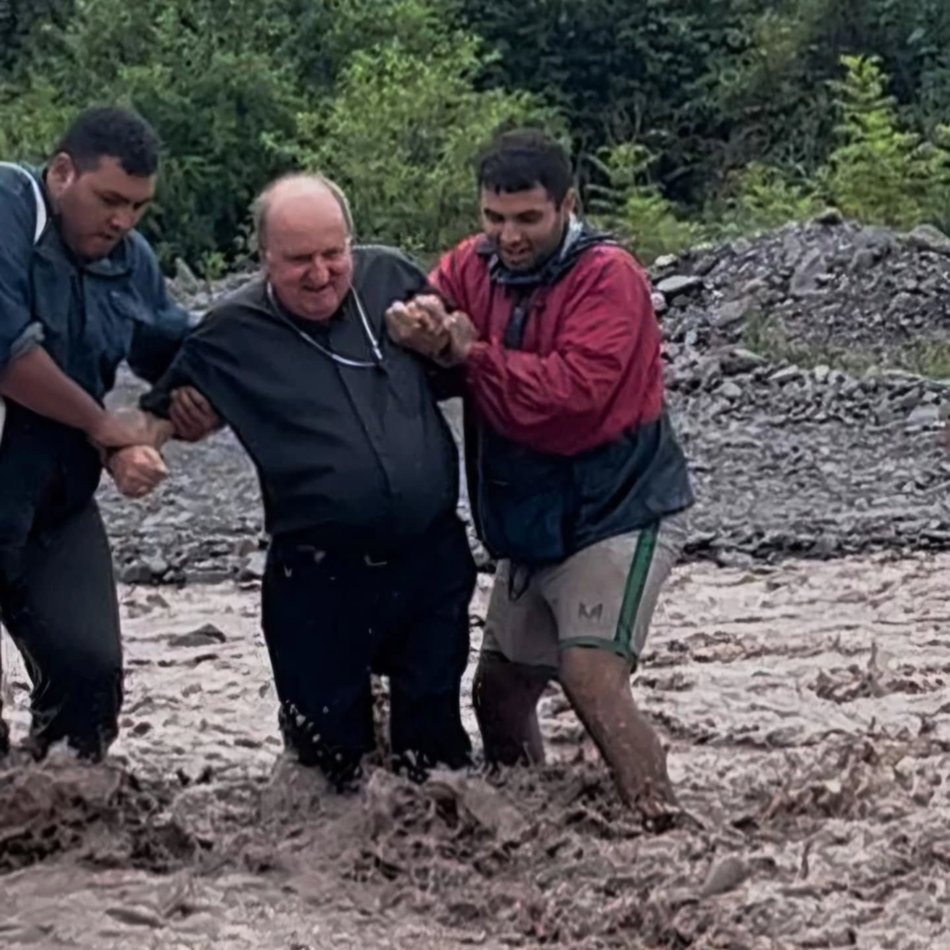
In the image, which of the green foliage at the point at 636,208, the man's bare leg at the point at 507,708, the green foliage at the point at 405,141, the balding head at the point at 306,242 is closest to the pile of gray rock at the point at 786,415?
the green foliage at the point at 636,208

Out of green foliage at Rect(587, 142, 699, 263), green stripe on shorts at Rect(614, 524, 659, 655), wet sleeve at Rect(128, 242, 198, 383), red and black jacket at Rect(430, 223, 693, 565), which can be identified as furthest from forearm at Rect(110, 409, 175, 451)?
green foliage at Rect(587, 142, 699, 263)

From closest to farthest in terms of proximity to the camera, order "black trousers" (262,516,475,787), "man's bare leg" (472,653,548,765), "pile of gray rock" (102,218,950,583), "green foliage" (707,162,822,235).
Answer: "black trousers" (262,516,475,787), "man's bare leg" (472,653,548,765), "pile of gray rock" (102,218,950,583), "green foliage" (707,162,822,235)

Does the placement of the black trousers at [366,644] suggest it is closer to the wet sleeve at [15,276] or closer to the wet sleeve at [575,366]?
the wet sleeve at [575,366]

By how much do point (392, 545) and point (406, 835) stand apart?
71cm

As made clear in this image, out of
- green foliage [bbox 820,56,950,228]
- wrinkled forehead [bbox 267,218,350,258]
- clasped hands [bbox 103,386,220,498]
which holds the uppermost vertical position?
wrinkled forehead [bbox 267,218,350,258]

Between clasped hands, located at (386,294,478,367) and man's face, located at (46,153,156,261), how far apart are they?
0.63 m

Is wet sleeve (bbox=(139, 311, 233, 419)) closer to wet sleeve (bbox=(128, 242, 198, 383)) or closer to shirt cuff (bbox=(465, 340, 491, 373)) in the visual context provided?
wet sleeve (bbox=(128, 242, 198, 383))

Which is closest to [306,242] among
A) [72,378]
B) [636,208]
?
[72,378]

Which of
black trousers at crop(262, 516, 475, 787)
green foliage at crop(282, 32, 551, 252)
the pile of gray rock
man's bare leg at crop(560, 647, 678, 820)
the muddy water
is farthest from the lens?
green foliage at crop(282, 32, 551, 252)

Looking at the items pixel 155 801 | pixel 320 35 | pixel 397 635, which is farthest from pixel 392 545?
pixel 320 35

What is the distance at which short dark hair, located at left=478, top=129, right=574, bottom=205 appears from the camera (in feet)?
16.4

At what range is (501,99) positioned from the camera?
24172mm

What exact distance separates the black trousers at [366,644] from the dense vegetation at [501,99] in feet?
50.0

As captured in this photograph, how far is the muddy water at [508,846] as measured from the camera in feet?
15.3
